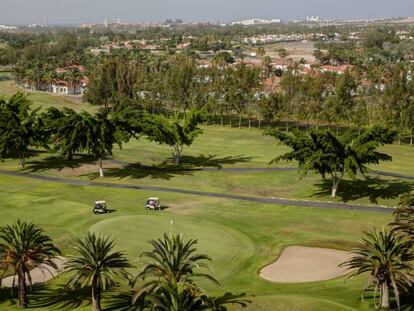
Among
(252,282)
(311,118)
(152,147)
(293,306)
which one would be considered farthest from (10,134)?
(311,118)

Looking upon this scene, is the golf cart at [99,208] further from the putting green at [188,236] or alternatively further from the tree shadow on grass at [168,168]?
the tree shadow on grass at [168,168]

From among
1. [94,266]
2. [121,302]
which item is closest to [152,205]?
[121,302]

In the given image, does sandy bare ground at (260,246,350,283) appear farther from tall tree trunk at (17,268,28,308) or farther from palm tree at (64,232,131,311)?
tall tree trunk at (17,268,28,308)

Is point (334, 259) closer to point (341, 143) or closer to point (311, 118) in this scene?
point (341, 143)

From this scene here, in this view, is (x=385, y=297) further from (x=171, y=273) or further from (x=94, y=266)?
(x=94, y=266)

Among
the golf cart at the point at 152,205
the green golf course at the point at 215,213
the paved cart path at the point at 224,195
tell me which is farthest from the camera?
the paved cart path at the point at 224,195

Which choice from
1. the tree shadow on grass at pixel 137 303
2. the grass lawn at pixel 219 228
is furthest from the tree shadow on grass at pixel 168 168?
the tree shadow on grass at pixel 137 303

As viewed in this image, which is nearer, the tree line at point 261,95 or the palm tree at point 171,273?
the palm tree at point 171,273
